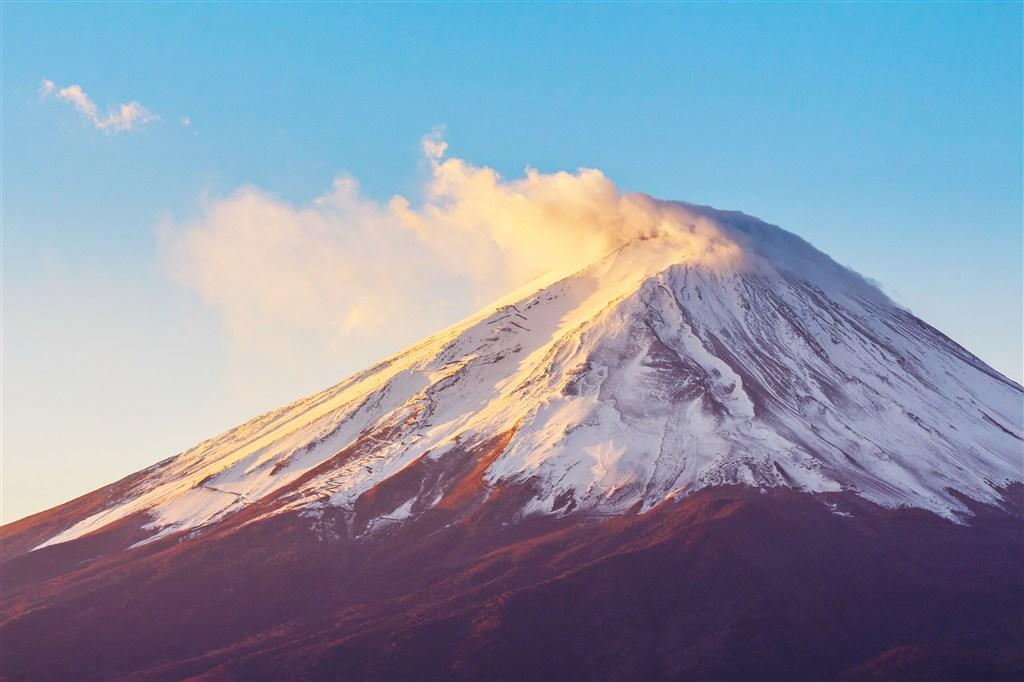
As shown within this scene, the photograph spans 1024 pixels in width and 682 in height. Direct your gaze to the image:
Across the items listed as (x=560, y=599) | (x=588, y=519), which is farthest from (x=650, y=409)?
(x=560, y=599)

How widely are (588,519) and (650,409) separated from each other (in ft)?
37.9

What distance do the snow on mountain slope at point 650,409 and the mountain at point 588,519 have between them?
0.74ft

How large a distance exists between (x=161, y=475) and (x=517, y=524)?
3015cm

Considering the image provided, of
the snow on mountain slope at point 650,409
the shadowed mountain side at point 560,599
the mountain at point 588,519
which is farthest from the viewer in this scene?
the snow on mountain slope at point 650,409

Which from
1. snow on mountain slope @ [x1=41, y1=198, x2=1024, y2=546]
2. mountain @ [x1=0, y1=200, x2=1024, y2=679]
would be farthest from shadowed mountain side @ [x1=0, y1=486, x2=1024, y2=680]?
snow on mountain slope @ [x1=41, y1=198, x2=1024, y2=546]

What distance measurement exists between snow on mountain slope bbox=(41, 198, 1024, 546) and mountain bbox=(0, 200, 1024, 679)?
0.23m

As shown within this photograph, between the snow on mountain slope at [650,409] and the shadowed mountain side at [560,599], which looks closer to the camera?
the shadowed mountain side at [560,599]

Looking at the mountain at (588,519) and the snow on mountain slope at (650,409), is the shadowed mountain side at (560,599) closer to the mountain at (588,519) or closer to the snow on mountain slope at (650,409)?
the mountain at (588,519)

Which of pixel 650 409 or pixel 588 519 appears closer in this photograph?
pixel 588 519

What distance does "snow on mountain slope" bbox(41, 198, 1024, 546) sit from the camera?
65.4 meters

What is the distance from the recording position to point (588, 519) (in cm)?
6091

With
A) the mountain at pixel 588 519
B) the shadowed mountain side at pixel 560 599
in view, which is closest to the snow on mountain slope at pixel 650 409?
the mountain at pixel 588 519

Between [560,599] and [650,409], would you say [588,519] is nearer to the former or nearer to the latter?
[560,599]

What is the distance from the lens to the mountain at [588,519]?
5097 cm
